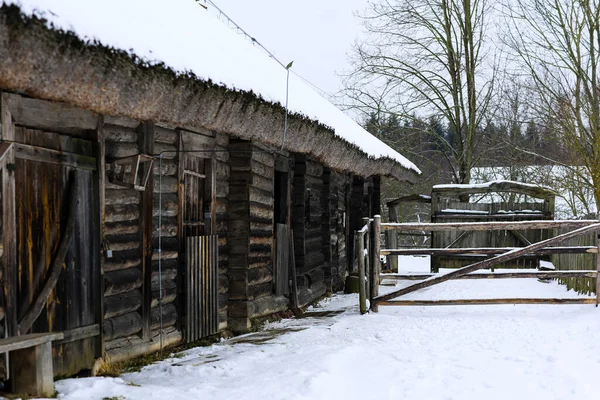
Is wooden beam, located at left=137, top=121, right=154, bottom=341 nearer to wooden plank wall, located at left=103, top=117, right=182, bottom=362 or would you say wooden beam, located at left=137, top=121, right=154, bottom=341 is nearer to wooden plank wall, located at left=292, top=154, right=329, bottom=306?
wooden plank wall, located at left=103, top=117, right=182, bottom=362

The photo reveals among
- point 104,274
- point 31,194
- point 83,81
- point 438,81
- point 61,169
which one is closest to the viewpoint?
point 83,81

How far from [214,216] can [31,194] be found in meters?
2.90

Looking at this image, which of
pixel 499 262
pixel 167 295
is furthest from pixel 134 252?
pixel 499 262

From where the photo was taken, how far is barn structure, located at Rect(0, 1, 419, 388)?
4.27 meters

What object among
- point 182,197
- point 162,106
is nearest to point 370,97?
point 182,197

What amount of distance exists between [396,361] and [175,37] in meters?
3.55

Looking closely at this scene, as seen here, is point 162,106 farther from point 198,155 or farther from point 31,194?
point 198,155

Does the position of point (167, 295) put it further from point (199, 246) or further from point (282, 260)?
point (282, 260)

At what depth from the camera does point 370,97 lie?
877 inches

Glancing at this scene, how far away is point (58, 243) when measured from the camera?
484 centimetres

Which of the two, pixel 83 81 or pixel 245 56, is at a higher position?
pixel 245 56

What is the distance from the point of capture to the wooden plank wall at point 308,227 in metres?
10.0

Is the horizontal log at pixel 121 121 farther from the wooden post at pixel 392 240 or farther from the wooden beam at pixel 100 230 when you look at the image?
the wooden post at pixel 392 240

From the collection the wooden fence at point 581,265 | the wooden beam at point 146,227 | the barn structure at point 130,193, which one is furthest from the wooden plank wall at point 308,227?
the wooden beam at point 146,227
